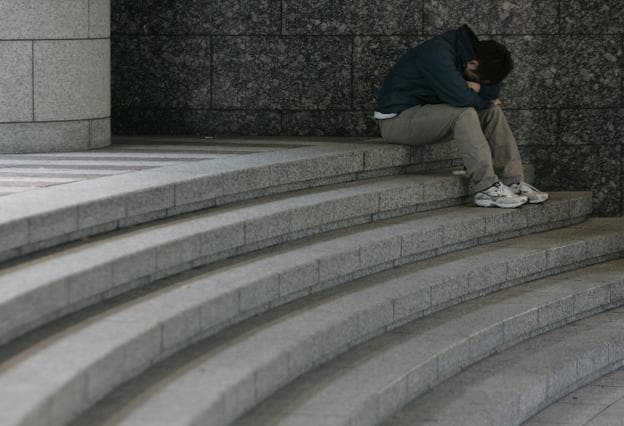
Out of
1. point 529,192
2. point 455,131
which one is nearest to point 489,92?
point 455,131

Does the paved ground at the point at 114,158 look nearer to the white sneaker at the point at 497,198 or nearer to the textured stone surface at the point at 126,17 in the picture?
the textured stone surface at the point at 126,17

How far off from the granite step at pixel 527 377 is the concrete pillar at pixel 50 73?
3470 mm

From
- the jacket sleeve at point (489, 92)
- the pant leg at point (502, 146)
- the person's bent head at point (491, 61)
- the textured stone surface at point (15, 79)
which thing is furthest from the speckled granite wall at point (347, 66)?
the textured stone surface at point (15, 79)

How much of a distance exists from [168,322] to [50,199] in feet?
4.00

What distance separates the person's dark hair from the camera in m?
8.41

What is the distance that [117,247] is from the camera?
5.96 metres

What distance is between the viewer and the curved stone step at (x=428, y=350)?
5355mm

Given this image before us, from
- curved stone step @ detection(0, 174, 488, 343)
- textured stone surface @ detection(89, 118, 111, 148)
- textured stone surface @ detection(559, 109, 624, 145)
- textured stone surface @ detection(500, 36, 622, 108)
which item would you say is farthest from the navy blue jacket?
textured stone surface @ detection(89, 118, 111, 148)

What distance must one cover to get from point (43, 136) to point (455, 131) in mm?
2763

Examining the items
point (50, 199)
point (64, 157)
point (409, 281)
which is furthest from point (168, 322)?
point (64, 157)

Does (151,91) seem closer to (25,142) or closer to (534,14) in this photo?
(25,142)

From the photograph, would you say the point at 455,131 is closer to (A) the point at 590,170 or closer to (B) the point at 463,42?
(B) the point at 463,42

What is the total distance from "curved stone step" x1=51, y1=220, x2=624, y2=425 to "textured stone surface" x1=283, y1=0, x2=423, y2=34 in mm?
2137

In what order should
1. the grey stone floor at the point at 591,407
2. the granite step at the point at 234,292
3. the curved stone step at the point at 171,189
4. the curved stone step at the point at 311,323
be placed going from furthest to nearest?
the grey stone floor at the point at 591,407 < the curved stone step at the point at 171,189 < the curved stone step at the point at 311,323 < the granite step at the point at 234,292
